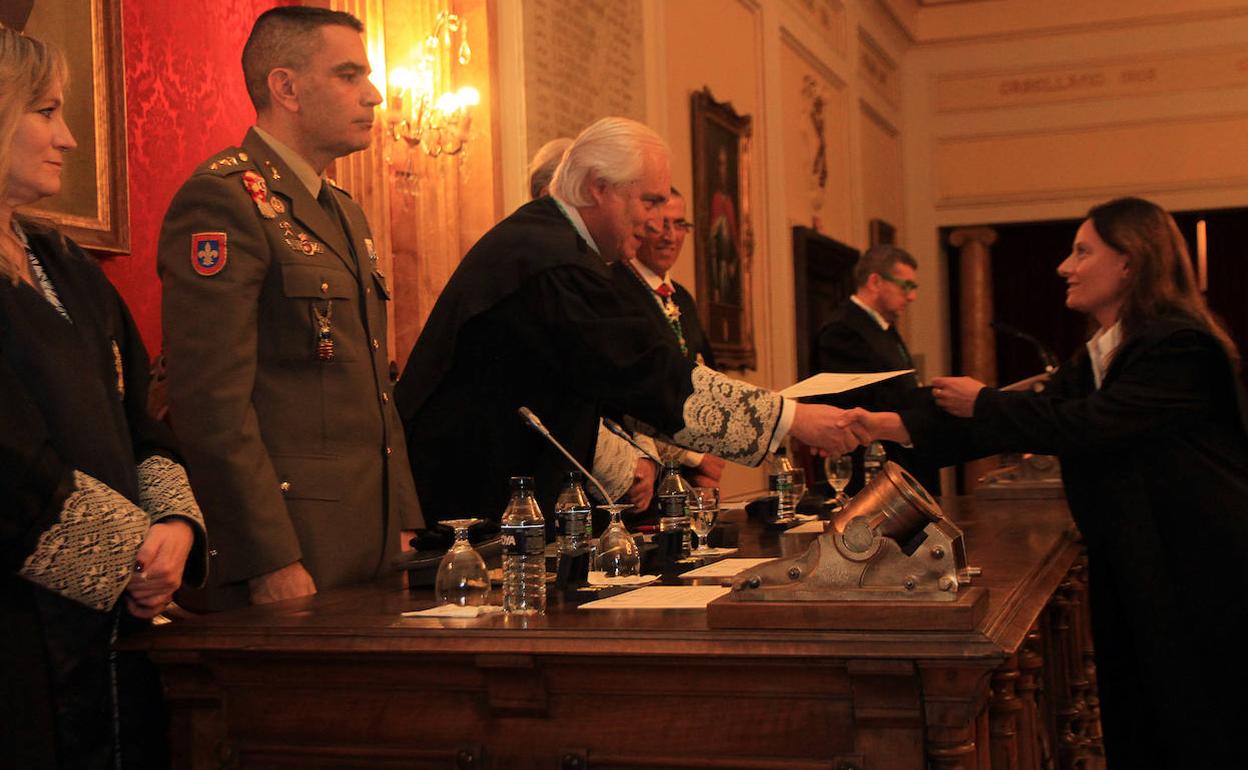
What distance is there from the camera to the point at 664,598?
7.63 feet

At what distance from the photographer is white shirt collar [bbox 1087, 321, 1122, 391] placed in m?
3.62

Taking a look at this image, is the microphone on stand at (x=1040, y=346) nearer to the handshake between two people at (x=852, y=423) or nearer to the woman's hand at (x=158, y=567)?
the handshake between two people at (x=852, y=423)

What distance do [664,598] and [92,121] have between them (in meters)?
2.36

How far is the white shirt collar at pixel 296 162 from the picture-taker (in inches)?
114

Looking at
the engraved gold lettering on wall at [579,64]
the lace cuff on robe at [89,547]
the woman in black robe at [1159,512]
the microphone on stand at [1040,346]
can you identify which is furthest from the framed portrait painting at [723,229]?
the lace cuff on robe at [89,547]

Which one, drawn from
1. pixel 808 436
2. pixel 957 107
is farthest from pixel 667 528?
pixel 957 107

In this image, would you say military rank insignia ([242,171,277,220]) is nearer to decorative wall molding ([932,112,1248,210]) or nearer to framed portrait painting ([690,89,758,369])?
framed portrait painting ([690,89,758,369])

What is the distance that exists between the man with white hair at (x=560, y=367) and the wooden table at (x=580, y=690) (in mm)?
544

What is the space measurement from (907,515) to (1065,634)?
6.38 ft

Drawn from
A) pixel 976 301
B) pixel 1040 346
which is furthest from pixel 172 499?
pixel 976 301

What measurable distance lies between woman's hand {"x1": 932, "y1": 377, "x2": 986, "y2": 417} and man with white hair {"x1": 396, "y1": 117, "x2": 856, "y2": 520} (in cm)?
62

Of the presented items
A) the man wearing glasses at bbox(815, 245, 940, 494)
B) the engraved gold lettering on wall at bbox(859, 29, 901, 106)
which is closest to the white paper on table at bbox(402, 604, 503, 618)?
the man wearing glasses at bbox(815, 245, 940, 494)

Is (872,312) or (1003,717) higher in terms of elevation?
(872,312)

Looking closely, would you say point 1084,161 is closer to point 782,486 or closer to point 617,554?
point 782,486
